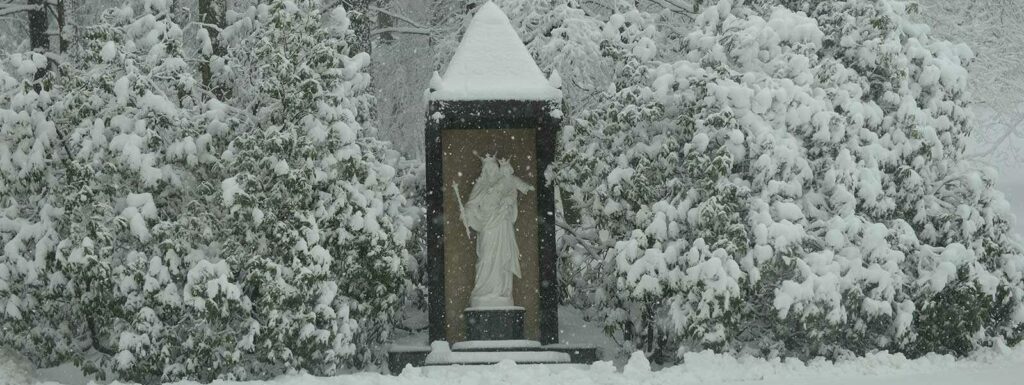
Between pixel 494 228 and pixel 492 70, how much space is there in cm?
159

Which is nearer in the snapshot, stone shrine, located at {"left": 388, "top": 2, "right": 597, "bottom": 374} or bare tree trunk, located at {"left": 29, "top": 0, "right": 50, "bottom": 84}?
stone shrine, located at {"left": 388, "top": 2, "right": 597, "bottom": 374}

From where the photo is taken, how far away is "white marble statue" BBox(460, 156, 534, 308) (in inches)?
445

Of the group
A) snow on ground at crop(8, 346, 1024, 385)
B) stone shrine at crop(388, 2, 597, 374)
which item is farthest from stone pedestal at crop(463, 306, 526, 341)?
snow on ground at crop(8, 346, 1024, 385)

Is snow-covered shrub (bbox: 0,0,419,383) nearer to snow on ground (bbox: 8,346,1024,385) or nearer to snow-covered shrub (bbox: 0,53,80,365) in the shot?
snow-covered shrub (bbox: 0,53,80,365)

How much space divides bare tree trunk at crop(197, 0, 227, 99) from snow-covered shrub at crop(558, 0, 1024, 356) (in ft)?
12.9

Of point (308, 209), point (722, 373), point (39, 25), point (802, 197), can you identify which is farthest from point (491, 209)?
point (39, 25)

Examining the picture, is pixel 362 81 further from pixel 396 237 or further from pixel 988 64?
pixel 988 64

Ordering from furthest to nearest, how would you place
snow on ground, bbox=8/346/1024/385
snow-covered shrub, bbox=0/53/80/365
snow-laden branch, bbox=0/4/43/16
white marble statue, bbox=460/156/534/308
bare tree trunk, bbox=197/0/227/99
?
snow-laden branch, bbox=0/4/43/16 < bare tree trunk, bbox=197/0/227/99 < white marble statue, bbox=460/156/534/308 < snow-covered shrub, bbox=0/53/80/365 < snow on ground, bbox=8/346/1024/385

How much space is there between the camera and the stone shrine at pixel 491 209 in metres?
10.9

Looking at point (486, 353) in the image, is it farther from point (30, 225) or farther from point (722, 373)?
point (30, 225)

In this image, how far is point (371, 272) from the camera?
10812 millimetres

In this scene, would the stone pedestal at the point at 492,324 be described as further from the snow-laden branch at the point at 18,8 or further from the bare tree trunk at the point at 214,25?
the snow-laden branch at the point at 18,8

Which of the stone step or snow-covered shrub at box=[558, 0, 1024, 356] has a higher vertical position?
snow-covered shrub at box=[558, 0, 1024, 356]

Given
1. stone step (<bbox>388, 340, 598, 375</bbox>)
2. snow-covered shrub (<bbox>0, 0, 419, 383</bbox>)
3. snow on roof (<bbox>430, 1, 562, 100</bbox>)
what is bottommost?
stone step (<bbox>388, 340, 598, 375</bbox>)
